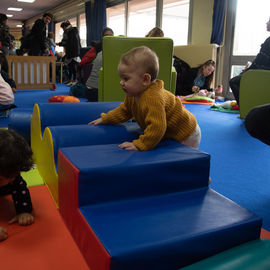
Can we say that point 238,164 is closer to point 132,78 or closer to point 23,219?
point 132,78

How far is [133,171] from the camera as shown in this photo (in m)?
1.02

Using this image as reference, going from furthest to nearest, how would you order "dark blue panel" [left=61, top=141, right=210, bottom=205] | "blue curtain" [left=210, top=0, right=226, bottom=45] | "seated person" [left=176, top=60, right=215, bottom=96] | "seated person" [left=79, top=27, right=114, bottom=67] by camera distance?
1. "blue curtain" [left=210, top=0, right=226, bottom=45]
2. "seated person" [left=176, top=60, right=215, bottom=96]
3. "seated person" [left=79, top=27, right=114, bottom=67]
4. "dark blue panel" [left=61, top=141, right=210, bottom=205]

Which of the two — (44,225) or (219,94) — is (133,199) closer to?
(44,225)

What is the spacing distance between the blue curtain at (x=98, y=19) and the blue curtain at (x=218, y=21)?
13.9 ft

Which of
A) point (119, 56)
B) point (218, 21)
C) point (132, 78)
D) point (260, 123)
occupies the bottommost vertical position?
point (260, 123)

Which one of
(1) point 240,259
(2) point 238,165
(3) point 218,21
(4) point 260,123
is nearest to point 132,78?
(4) point 260,123

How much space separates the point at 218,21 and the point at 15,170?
5042 millimetres

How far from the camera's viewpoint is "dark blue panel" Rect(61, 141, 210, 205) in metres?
0.98

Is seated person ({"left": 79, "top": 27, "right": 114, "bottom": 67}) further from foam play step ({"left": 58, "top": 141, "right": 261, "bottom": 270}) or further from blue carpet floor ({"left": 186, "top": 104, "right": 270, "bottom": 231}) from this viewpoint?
foam play step ({"left": 58, "top": 141, "right": 261, "bottom": 270})

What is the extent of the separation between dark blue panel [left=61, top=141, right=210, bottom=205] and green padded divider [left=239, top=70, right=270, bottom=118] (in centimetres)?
227

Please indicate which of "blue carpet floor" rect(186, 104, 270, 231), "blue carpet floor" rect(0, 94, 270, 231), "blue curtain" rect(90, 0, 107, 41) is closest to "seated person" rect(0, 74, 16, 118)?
"blue carpet floor" rect(0, 94, 270, 231)

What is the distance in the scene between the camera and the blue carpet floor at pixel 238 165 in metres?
1.45

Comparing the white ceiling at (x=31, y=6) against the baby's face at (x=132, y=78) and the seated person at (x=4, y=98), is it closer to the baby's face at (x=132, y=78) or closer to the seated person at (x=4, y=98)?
the seated person at (x=4, y=98)

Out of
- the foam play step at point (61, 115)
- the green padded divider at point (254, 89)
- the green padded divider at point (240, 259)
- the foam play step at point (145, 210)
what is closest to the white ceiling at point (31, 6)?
the green padded divider at point (254, 89)
